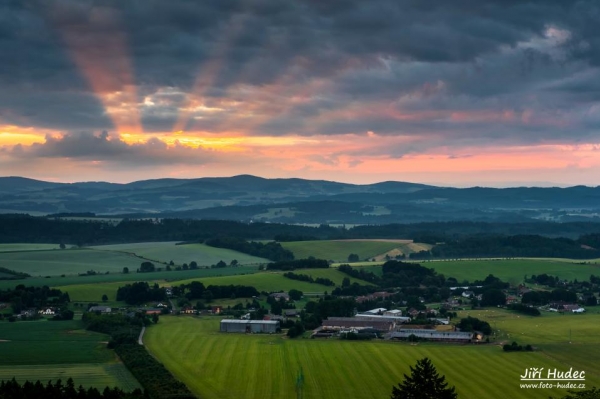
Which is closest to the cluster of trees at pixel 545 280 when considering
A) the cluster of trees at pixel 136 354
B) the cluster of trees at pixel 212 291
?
the cluster of trees at pixel 212 291

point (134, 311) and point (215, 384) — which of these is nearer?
point (215, 384)

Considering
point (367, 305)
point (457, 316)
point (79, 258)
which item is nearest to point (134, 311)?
point (367, 305)

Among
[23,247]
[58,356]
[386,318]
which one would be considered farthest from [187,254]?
[58,356]

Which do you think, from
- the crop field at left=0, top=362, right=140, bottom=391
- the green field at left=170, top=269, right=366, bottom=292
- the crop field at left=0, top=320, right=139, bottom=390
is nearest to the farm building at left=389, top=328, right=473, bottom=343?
the crop field at left=0, top=320, right=139, bottom=390

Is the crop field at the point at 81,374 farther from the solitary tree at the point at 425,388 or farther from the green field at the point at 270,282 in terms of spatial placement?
the green field at the point at 270,282

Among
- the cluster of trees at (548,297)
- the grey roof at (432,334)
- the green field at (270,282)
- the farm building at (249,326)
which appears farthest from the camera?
the green field at (270,282)

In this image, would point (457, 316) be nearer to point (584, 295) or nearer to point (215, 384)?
point (584, 295)

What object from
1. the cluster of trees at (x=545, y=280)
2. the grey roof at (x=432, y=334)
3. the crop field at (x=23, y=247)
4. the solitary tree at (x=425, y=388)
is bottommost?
the grey roof at (x=432, y=334)
